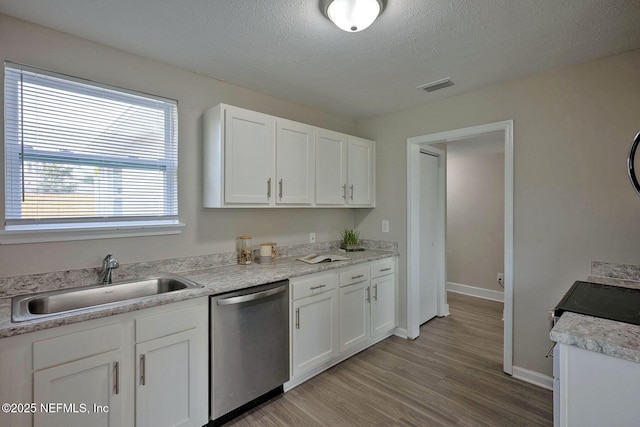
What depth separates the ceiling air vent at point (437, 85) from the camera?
8.30 ft

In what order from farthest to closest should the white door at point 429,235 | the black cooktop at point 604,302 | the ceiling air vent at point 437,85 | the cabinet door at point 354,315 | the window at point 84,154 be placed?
the white door at point 429,235 → the cabinet door at point 354,315 → the ceiling air vent at point 437,85 → the window at point 84,154 → the black cooktop at point 604,302

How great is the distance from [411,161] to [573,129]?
4.42 feet

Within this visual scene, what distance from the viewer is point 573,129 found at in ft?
7.39

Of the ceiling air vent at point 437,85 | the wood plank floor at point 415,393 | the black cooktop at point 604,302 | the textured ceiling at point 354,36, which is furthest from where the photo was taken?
the ceiling air vent at point 437,85

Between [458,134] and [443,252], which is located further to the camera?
[443,252]

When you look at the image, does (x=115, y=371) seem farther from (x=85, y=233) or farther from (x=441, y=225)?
(x=441, y=225)

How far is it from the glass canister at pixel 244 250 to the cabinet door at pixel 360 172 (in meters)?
1.20

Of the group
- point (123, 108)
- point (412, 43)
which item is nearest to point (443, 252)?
point (412, 43)

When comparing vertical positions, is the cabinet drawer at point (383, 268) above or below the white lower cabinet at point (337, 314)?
above

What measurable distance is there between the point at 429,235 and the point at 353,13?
9.29 feet

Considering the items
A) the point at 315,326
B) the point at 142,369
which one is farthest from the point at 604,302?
the point at 142,369

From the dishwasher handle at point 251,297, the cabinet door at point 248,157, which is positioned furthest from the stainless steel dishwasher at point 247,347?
the cabinet door at point 248,157

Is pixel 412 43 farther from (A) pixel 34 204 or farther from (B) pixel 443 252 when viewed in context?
(B) pixel 443 252

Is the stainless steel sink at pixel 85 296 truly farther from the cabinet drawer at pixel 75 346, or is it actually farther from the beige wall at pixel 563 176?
the beige wall at pixel 563 176
